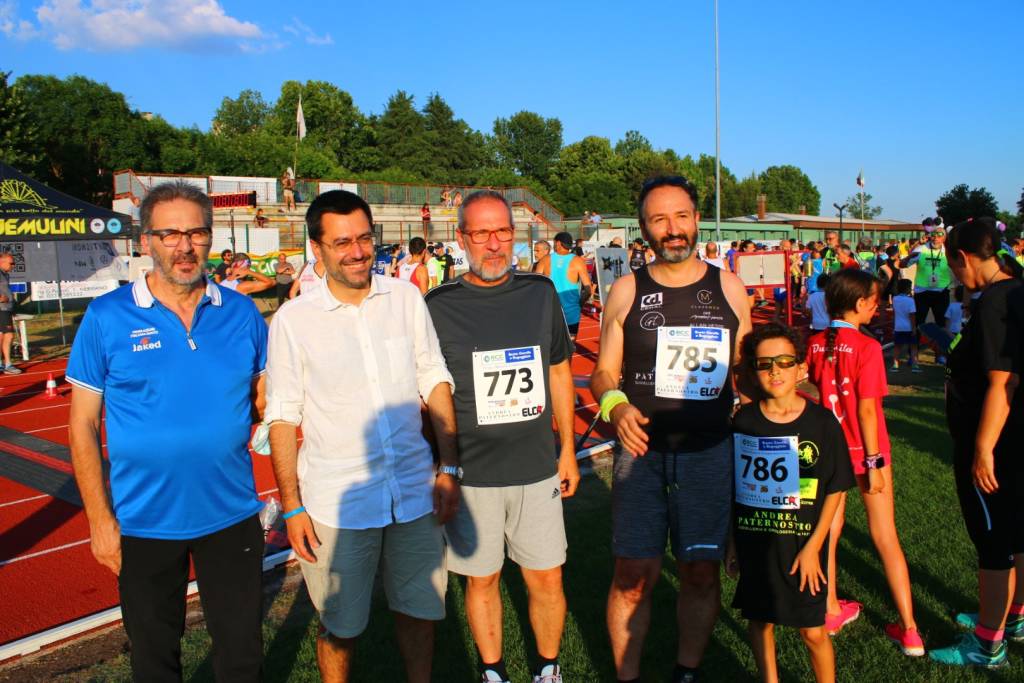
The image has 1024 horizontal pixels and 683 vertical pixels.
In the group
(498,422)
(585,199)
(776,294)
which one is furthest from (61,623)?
(585,199)

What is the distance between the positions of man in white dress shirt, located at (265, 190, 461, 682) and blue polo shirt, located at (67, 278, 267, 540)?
193 mm

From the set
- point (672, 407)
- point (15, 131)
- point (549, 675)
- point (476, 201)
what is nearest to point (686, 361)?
point (672, 407)

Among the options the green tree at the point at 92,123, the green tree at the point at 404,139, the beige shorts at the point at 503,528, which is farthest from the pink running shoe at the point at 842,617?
the green tree at the point at 404,139

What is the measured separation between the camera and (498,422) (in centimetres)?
337

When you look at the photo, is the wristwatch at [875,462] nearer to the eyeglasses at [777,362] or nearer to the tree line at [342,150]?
the eyeglasses at [777,362]

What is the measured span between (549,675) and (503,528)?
0.71 meters

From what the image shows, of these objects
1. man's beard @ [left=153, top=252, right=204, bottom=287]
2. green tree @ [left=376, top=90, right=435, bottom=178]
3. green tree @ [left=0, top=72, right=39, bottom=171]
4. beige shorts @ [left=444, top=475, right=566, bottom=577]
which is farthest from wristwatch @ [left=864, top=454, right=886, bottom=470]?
green tree @ [left=376, top=90, right=435, bottom=178]

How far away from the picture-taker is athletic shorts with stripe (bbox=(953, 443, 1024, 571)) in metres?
3.49

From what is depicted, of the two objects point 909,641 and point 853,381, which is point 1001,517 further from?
point 853,381

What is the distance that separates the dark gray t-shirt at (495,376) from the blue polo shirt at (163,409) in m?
0.99

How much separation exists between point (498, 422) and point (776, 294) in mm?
17418

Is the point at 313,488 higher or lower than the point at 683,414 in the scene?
lower

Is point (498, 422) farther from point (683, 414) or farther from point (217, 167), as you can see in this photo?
point (217, 167)

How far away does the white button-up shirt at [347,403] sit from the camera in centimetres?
288
